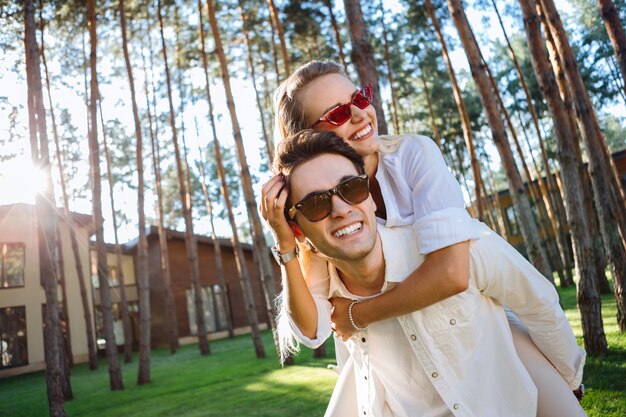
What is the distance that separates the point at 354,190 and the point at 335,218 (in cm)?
12

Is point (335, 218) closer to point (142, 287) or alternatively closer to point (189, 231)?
point (142, 287)

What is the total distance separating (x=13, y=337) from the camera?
67.5 ft

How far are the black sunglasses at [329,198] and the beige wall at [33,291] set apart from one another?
1949 cm

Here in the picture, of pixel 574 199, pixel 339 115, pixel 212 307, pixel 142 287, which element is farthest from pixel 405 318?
pixel 212 307

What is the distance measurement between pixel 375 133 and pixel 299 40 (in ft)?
59.4

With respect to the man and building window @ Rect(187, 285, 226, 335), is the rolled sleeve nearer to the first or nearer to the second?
the man

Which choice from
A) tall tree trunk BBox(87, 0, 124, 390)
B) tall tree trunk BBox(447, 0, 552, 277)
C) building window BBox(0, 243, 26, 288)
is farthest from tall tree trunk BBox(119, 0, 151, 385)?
tall tree trunk BBox(447, 0, 552, 277)

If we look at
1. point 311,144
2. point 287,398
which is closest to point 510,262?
point 311,144

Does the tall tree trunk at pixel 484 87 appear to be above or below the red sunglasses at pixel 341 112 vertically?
above

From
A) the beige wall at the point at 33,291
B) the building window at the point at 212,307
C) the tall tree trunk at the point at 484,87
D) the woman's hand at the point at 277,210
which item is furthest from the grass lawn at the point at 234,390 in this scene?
the building window at the point at 212,307

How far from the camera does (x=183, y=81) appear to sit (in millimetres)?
24734

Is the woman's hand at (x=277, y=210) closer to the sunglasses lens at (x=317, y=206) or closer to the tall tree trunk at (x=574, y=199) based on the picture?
the sunglasses lens at (x=317, y=206)

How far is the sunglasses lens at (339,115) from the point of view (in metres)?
2.27

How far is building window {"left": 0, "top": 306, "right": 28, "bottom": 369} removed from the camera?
61.9 feet
